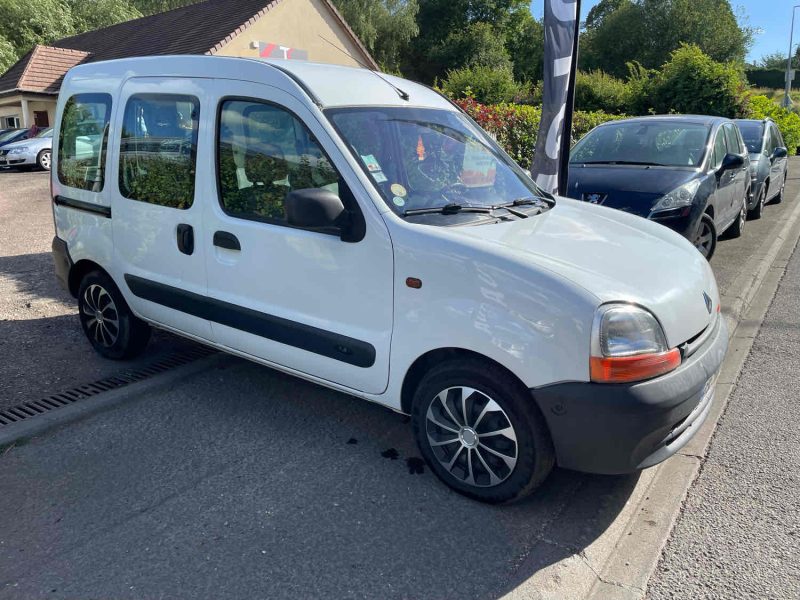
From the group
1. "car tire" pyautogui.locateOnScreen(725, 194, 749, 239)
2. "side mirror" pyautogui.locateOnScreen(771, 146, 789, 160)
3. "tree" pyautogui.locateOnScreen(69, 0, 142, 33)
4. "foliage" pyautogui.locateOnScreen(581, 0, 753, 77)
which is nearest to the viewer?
"car tire" pyautogui.locateOnScreen(725, 194, 749, 239)

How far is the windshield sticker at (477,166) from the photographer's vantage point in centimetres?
377

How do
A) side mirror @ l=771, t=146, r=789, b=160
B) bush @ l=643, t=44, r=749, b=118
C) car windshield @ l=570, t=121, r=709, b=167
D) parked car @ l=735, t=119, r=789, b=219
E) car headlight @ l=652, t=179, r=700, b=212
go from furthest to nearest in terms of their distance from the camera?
bush @ l=643, t=44, r=749, b=118, side mirror @ l=771, t=146, r=789, b=160, parked car @ l=735, t=119, r=789, b=219, car windshield @ l=570, t=121, r=709, b=167, car headlight @ l=652, t=179, r=700, b=212

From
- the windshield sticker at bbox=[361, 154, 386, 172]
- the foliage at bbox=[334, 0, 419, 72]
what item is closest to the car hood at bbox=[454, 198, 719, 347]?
the windshield sticker at bbox=[361, 154, 386, 172]

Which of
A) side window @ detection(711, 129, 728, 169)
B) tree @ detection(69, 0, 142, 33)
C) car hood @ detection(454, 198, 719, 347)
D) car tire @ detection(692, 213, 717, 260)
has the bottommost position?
car tire @ detection(692, 213, 717, 260)

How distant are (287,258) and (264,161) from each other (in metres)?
0.59

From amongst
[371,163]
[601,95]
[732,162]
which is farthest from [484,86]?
[371,163]

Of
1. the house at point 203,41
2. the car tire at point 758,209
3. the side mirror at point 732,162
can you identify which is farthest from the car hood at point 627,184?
the house at point 203,41

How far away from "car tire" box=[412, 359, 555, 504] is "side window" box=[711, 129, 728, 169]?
582 centimetres

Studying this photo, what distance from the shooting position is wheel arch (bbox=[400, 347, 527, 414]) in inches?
118

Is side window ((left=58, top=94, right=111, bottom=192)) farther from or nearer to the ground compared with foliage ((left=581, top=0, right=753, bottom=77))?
nearer to the ground

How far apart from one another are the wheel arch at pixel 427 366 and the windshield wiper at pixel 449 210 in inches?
27.1

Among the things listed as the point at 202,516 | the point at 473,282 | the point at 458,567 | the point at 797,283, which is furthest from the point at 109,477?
the point at 797,283

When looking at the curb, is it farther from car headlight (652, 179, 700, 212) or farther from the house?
the house

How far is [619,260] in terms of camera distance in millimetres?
3158
